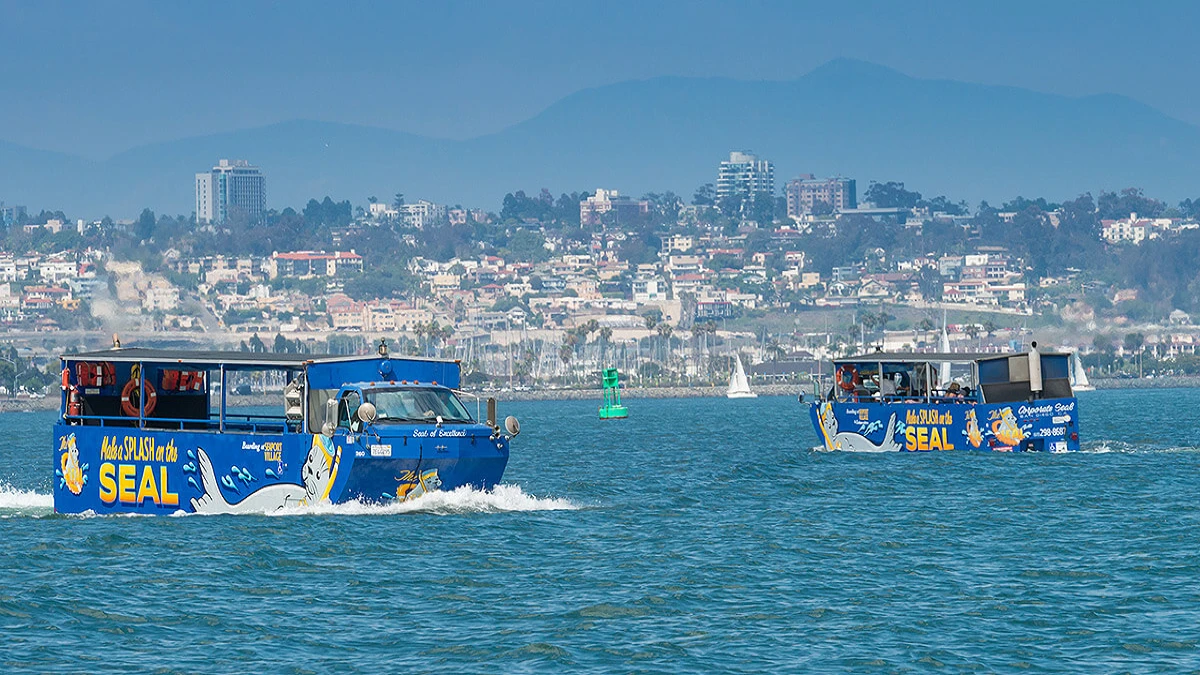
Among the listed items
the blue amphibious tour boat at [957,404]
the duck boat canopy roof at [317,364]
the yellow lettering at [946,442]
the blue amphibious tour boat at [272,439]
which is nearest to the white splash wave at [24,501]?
the blue amphibious tour boat at [272,439]

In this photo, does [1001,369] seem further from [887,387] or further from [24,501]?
[24,501]

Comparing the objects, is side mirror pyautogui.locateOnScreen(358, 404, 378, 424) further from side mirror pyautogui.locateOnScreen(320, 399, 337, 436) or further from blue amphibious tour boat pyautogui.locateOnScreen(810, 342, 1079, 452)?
blue amphibious tour boat pyautogui.locateOnScreen(810, 342, 1079, 452)

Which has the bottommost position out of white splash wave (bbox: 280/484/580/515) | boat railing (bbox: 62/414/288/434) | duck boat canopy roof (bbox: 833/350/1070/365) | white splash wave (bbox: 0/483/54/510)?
white splash wave (bbox: 0/483/54/510)

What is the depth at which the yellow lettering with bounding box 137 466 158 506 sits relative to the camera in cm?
4044

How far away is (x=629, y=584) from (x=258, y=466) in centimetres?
1005

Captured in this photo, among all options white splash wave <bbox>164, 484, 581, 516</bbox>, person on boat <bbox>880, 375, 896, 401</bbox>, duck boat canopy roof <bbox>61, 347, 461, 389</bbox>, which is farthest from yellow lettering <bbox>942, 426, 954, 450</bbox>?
duck boat canopy roof <bbox>61, 347, 461, 389</bbox>

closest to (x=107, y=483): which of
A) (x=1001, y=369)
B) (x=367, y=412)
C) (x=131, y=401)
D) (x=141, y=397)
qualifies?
(x=131, y=401)

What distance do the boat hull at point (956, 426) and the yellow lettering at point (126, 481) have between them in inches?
1220

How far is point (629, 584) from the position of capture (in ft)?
107

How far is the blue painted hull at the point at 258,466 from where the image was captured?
128 feet

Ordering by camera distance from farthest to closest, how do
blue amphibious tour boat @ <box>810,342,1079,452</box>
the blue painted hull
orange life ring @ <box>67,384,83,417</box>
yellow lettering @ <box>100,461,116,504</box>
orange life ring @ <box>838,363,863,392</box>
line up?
orange life ring @ <box>838,363,863,392</box>, blue amphibious tour boat @ <box>810,342,1079,452</box>, orange life ring @ <box>67,384,83,417</box>, yellow lettering @ <box>100,461,116,504</box>, the blue painted hull

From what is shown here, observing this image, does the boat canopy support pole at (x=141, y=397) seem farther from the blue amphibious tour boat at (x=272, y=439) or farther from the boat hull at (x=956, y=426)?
the boat hull at (x=956, y=426)

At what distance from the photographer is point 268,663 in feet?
86.0

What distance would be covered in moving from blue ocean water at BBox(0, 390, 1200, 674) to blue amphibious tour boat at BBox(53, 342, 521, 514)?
658 mm
